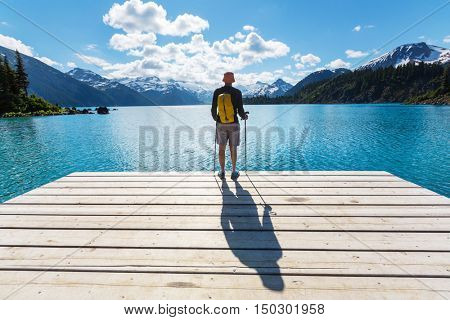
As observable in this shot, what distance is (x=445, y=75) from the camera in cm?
11194

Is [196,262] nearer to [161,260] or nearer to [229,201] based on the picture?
[161,260]

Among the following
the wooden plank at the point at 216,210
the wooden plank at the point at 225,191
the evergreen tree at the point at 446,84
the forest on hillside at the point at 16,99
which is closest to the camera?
the wooden plank at the point at 216,210

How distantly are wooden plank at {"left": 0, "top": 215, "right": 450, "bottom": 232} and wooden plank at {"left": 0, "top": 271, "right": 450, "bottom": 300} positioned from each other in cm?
124

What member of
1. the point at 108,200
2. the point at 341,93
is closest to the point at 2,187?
the point at 108,200

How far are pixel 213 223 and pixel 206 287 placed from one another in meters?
1.58

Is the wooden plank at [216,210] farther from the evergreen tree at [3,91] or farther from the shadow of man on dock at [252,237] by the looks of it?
the evergreen tree at [3,91]

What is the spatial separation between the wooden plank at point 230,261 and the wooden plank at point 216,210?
128cm

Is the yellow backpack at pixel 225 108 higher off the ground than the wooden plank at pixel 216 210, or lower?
higher

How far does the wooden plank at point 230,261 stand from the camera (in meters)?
3.25

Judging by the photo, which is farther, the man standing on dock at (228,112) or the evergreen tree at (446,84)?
the evergreen tree at (446,84)

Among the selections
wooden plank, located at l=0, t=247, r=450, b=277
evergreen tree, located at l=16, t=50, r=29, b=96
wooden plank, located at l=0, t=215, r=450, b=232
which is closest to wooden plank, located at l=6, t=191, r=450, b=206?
wooden plank, located at l=0, t=215, r=450, b=232

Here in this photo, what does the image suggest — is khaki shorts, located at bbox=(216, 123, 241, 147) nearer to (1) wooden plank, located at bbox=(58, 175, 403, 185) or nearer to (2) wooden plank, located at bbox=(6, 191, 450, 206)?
(1) wooden plank, located at bbox=(58, 175, 403, 185)

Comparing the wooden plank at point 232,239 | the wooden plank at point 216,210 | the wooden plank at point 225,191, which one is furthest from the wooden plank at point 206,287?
the wooden plank at point 225,191

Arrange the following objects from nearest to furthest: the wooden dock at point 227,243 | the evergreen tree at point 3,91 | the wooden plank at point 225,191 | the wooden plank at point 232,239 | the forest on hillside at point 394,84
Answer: the wooden dock at point 227,243
the wooden plank at point 232,239
the wooden plank at point 225,191
the evergreen tree at point 3,91
the forest on hillside at point 394,84
